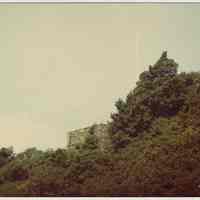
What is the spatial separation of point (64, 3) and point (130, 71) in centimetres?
294

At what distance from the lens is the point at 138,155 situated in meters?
14.3

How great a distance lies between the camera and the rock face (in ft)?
50.3

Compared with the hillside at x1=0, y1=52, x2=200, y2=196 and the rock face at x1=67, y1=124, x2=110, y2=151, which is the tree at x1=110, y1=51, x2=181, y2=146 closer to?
the hillside at x1=0, y1=52, x2=200, y2=196

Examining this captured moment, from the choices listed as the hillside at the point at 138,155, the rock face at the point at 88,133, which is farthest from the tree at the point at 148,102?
the rock face at the point at 88,133

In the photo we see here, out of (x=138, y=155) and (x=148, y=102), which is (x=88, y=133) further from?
(x=148, y=102)

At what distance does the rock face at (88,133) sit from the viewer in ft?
50.3

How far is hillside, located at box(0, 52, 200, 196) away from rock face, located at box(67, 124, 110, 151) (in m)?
0.15

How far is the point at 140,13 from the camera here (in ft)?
48.8

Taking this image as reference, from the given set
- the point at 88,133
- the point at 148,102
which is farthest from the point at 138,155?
the point at 148,102

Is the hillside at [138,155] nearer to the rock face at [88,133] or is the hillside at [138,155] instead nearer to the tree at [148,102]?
the tree at [148,102]

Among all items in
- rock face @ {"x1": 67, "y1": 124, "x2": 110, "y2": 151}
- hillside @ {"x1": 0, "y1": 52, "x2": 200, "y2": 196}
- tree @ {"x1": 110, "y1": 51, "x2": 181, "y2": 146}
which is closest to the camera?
hillside @ {"x1": 0, "y1": 52, "x2": 200, "y2": 196}

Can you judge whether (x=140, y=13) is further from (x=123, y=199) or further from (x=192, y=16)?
(x=123, y=199)

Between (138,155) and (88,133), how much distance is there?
6.61 ft

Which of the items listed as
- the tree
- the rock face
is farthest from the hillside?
the rock face
